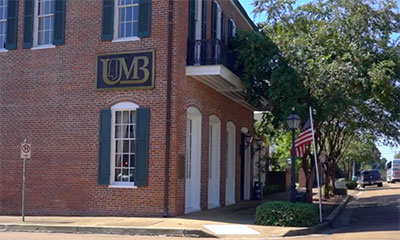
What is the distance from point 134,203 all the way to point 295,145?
5.56m

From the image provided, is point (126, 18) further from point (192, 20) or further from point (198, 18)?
point (198, 18)

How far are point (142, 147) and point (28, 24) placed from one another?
646 centimetres

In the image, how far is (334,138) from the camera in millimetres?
31078

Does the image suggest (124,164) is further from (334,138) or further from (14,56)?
(334,138)

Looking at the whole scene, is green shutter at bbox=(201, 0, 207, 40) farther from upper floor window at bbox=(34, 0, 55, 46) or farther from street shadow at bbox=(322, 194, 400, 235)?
street shadow at bbox=(322, 194, 400, 235)

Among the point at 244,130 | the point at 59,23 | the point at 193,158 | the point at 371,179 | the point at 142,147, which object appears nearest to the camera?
the point at 142,147

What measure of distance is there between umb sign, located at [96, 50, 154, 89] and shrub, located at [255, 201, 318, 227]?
17.3 ft

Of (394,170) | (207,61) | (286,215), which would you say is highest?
(207,61)

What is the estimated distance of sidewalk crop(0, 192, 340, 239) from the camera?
1428 cm

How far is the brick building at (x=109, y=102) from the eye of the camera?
17.2 m

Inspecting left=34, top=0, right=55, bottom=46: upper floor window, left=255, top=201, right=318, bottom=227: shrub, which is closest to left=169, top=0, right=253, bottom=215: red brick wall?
left=255, top=201, right=318, bottom=227: shrub

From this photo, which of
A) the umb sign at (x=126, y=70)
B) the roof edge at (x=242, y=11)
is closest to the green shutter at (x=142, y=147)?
the umb sign at (x=126, y=70)

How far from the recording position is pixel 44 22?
1955cm

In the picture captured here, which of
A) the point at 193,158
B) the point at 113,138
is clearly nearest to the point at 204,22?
the point at 193,158
